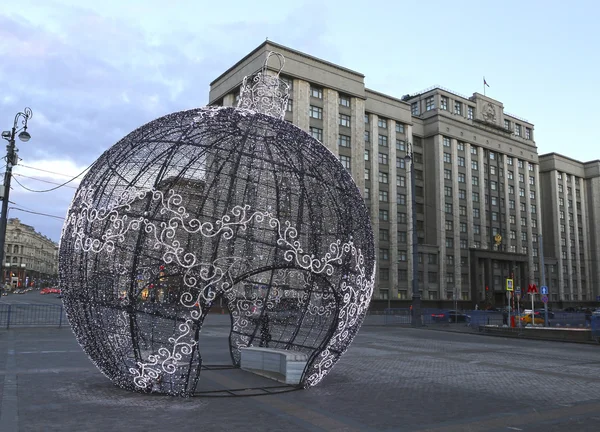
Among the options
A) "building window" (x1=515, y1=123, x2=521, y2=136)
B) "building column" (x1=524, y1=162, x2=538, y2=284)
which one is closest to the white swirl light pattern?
"building column" (x1=524, y1=162, x2=538, y2=284)

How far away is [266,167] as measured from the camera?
367 inches

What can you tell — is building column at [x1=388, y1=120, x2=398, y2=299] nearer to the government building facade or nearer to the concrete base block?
the government building facade

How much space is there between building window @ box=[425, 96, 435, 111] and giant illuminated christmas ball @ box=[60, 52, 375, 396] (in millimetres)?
62866

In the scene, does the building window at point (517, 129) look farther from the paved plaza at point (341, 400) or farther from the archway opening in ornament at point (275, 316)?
the archway opening in ornament at point (275, 316)

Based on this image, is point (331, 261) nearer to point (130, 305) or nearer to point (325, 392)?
point (325, 392)

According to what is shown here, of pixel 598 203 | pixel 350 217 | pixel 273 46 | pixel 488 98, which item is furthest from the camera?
pixel 598 203

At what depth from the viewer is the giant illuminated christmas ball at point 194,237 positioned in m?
7.80

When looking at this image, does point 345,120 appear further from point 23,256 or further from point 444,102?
point 23,256

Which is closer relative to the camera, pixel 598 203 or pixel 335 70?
pixel 335 70

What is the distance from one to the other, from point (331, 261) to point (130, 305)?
330 cm

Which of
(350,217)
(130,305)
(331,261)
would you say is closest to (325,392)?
(331,261)

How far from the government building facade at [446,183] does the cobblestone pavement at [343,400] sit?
132 ft

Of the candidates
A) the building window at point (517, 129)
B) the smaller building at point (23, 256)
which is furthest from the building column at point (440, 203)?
the smaller building at point (23, 256)

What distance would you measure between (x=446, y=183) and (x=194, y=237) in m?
61.5
